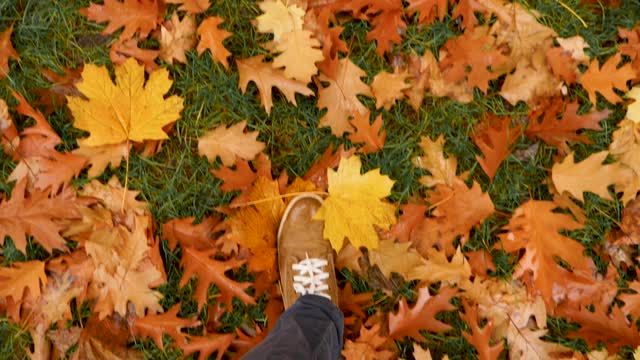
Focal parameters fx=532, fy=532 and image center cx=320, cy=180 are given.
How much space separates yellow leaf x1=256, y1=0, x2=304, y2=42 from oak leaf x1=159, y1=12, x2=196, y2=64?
25 centimetres

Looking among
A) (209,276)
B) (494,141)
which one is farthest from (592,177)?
(209,276)

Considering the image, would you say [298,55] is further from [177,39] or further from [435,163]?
[435,163]

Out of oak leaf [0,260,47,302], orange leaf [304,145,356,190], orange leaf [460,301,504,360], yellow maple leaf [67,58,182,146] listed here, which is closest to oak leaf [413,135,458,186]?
orange leaf [304,145,356,190]

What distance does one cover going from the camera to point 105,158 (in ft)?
6.38

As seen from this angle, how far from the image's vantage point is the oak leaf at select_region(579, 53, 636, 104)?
1931mm

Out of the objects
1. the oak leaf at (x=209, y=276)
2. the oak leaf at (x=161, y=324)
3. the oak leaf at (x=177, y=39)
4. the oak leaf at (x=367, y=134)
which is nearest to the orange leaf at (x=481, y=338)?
the oak leaf at (x=367, y=134)

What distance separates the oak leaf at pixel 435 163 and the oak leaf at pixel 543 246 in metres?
0.28

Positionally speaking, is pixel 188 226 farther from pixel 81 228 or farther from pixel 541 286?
pixel 541 286

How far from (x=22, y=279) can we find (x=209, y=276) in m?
0.68

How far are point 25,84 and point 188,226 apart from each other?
2.67 feet

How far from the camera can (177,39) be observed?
1971 millimetres

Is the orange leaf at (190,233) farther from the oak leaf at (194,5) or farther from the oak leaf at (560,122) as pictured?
the oak leaf at (560,122)

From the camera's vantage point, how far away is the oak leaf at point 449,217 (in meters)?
1.95

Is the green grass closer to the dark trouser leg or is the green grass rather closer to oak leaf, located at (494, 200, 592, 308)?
oak leaf, located at (494, 200, 592, 308)
